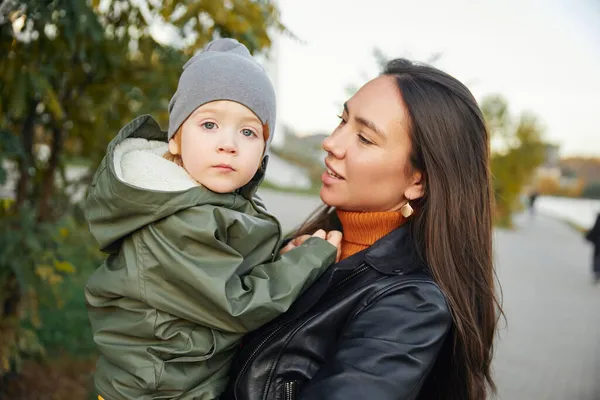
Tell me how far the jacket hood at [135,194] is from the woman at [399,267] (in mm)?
441

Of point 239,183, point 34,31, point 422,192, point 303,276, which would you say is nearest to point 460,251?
point 422,192

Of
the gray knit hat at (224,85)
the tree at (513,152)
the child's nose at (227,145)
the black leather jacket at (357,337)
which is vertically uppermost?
the gray knit hat at (224,85)

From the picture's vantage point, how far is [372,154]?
188cm

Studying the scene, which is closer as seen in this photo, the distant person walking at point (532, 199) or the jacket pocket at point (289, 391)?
the jacket pocket at point (289, 391)

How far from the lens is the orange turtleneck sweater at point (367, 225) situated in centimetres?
200

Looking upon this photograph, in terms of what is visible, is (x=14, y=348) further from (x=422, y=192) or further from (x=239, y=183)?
(x=422, y=192)

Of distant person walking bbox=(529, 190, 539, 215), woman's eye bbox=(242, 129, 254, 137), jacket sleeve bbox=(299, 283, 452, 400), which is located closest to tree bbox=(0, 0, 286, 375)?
woman's eye bbox=(242, 129, 254, 137)

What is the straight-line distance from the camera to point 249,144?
5.85 ft

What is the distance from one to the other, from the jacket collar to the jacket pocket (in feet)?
1.49

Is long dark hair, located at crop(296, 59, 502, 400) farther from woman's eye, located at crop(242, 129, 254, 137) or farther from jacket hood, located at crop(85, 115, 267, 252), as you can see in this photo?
jacket hood, located at crop(85, 115, 267, 252)

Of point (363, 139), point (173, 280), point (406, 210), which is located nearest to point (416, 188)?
point (406, 210)

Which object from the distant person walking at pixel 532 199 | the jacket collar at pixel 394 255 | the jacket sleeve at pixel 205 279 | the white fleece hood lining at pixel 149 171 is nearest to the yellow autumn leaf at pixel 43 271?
the white fleece hood lining at pixel 149 171

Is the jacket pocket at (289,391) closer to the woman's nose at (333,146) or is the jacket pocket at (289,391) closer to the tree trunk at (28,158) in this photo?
the woman's nose at (333,146)

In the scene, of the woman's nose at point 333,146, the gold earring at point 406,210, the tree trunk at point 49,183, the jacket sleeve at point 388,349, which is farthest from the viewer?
the tree trunk at point 49,183
